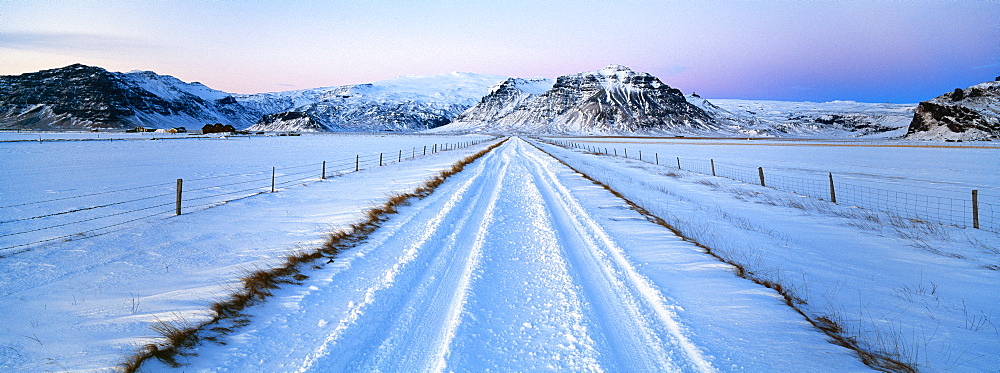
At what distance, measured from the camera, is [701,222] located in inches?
440

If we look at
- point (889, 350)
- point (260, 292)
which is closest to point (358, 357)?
point (260, 292)

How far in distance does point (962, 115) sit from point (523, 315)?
16651 cm

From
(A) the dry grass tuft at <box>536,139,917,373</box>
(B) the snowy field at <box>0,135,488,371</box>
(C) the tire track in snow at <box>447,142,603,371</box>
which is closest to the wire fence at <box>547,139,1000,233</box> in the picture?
(A) the dry grass tuft at <box>536,139,917,373</box>

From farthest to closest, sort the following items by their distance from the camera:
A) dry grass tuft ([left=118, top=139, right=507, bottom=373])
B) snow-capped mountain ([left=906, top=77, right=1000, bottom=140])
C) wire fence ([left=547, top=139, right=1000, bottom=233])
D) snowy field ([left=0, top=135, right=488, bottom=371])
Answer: snow-capped mountain ([left=906, top=77, right=1000, bottom=140]) < wire fence ([left=547, top=139, right=1000, bottom=233]) < snowy field ([left=0, top=135, right=488, bottom=371]) < dry grass tuft ([left=118, top=139, right=507, bottom=373])

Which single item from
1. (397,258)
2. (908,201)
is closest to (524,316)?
(397,258)

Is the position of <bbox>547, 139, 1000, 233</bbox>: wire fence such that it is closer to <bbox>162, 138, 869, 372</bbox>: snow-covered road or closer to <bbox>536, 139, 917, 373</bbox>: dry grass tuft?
<bbox>536, 139, 917, 373</bbox>: dry grass tuft

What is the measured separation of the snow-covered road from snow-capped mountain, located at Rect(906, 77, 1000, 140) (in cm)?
14858

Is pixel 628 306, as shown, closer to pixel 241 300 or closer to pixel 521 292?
pixel 521 292

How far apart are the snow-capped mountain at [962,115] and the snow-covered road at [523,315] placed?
148578mm

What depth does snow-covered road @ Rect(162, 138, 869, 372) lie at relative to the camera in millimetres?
4004

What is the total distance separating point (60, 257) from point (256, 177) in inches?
628

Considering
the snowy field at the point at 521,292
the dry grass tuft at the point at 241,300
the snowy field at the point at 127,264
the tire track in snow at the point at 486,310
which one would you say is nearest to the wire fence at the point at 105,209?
the snowy field at the point at 127,264

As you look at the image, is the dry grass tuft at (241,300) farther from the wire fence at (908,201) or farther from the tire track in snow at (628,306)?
the wire fence at (908,201)

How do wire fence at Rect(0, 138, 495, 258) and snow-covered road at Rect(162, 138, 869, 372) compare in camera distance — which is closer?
snow-covered road at Rect(162, 138, 869, 372)
